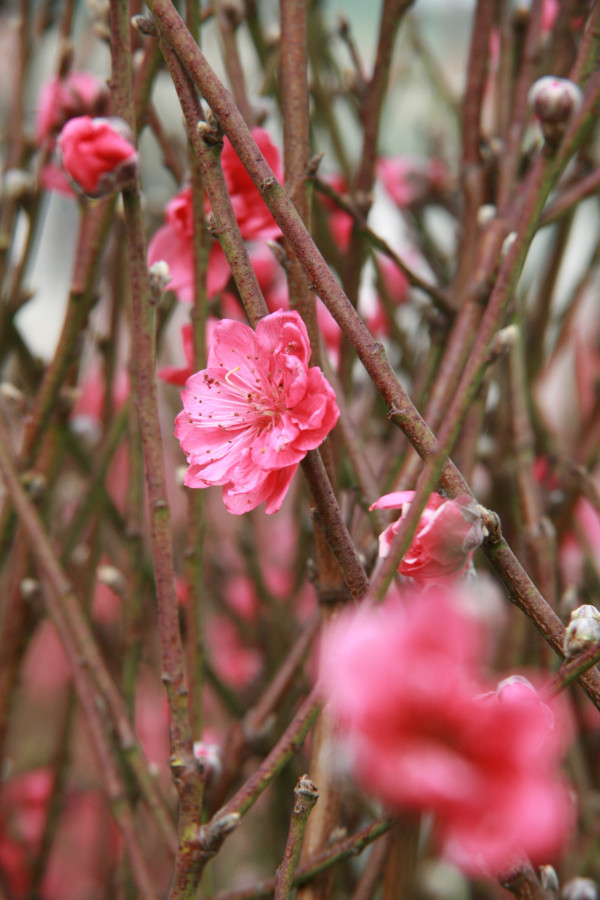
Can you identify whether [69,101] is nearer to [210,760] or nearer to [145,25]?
[145,25]

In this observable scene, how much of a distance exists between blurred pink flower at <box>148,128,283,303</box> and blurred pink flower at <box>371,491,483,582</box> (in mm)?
259

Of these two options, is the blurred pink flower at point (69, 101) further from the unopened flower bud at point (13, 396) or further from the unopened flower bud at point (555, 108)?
the unopened flower bud at point (555, 108)

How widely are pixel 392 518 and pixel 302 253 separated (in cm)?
25

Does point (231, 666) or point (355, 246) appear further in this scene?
point (231, 666)

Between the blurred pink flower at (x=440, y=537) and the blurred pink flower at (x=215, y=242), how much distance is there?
0.85ft

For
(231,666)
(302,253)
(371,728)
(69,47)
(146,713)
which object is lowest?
(146,713)

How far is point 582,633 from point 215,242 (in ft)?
1.36

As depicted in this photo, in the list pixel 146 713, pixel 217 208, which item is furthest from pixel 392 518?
pixel 146 713

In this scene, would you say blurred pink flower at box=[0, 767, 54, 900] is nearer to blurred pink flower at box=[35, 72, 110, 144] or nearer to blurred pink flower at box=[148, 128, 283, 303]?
blurred pink flower at box=[148, 128, 283, 303]

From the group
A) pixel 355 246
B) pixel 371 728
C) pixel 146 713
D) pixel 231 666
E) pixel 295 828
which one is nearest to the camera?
pixel 371 728

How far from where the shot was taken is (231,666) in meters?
1.20

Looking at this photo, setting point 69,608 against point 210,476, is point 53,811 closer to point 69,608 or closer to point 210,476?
point 69,608

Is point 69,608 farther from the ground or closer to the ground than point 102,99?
closer to the ground

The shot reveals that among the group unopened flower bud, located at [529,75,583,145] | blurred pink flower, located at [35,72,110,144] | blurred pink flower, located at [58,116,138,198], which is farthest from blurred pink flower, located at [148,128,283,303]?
blurred pink flower, located at [35,72,110,144]
